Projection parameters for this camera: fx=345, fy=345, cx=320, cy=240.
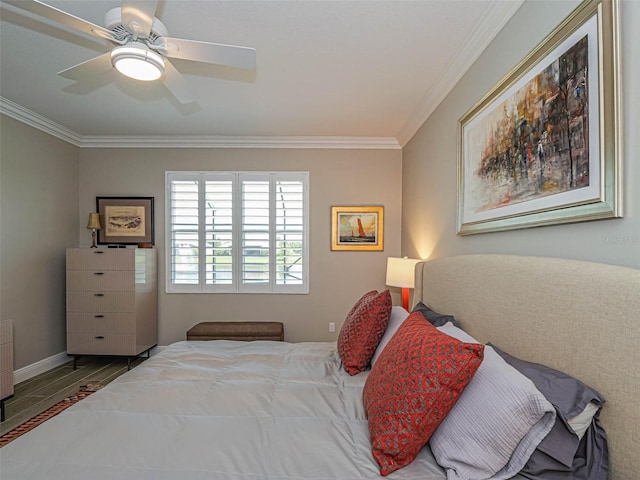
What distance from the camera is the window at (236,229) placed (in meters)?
4.07

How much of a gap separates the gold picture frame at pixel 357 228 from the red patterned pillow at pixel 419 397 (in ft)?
9.27

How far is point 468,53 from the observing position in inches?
85.0

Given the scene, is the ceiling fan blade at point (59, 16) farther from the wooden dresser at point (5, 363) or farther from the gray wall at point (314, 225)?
the gray wall at point (314, 225)

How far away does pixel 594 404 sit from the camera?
102cm

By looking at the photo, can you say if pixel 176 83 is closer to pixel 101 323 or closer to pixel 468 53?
pixel 468 53

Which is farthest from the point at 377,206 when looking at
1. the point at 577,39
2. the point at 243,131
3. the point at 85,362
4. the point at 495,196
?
the point at 85,362

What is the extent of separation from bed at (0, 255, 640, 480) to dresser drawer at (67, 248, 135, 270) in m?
2.03

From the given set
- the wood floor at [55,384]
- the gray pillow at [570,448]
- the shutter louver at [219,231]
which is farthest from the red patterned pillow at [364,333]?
the wood floor at [55,384]

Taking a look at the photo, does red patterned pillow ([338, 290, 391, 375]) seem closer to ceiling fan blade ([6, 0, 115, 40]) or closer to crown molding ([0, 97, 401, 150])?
ceiling fan blade ([6, 0, 115, 40])

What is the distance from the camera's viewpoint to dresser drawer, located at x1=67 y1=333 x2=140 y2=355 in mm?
3580

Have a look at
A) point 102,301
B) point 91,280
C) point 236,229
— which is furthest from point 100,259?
point 236,229

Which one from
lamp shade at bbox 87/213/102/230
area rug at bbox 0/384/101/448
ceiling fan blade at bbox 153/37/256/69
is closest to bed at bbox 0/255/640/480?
area rug at bbox 0/384/101/448

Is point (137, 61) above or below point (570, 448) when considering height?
above

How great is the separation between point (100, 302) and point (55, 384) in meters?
0.82
